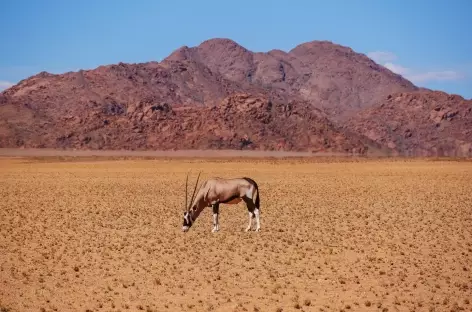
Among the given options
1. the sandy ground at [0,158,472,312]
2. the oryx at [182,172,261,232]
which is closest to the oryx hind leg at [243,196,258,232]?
the oryx at [182,172,261,232]

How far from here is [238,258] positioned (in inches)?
641

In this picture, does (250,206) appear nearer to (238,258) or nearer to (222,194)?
(222,194)

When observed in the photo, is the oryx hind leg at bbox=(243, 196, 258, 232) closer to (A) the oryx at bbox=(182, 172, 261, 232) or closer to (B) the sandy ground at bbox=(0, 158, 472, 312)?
(A) the oryx at bbox=(182, 172, 261, 232)

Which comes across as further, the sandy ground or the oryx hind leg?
the oryx hind leg

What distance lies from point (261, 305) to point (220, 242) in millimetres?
6497

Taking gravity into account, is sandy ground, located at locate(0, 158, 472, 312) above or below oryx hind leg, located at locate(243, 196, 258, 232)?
below

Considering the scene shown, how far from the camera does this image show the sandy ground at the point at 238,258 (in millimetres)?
12555

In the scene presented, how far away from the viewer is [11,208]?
93.6 ft

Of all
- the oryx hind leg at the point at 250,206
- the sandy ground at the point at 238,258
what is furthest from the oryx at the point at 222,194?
the sandy ground at the point at 238,258

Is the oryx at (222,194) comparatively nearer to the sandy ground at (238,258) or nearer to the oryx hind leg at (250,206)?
the oryx hind leg at (250,206)

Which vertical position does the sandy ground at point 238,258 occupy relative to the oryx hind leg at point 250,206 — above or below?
below

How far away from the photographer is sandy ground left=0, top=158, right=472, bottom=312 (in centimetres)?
1255

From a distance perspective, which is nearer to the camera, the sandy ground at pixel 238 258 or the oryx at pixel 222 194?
the sandy ground at pixel 238 258

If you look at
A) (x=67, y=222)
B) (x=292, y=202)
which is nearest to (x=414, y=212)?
(x=292, y=202)
